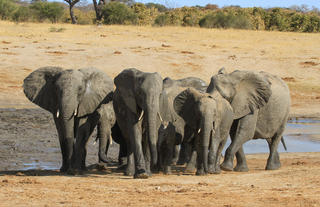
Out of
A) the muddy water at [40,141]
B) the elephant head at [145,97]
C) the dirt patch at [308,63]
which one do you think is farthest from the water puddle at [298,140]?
the dirt patch at [308,63]

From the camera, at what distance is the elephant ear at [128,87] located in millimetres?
8672

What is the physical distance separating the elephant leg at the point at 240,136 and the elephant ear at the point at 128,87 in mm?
1695

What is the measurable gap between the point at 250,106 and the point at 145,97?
2170mm

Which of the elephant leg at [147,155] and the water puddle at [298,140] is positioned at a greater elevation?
the elephant leg at [147,155]

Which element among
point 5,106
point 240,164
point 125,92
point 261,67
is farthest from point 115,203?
point 261,67

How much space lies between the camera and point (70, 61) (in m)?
20.4

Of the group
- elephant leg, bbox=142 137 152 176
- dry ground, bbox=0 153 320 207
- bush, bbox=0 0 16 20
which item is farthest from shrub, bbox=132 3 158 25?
dry ground, bbox=0 153 320 207

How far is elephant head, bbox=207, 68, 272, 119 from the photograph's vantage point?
32.1ft

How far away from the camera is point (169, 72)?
20.2m

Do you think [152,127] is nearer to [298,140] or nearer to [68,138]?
[68,138]

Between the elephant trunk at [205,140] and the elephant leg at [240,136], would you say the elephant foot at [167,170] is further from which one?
Result: the elephant leg at [240,136]

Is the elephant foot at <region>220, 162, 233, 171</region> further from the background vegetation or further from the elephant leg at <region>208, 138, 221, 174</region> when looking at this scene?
the background vegetation

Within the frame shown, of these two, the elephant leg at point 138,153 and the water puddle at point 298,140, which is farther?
the water puddle at point 298,140

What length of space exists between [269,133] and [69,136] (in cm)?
307
